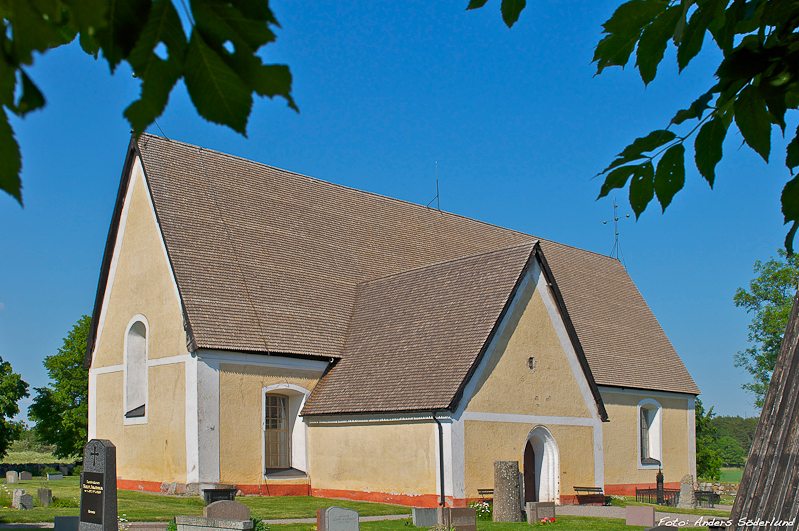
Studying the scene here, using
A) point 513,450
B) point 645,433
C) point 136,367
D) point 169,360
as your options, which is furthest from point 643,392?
point 136,367

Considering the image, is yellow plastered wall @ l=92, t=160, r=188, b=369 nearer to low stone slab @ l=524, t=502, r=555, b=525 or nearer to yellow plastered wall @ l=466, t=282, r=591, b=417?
yellow plastered wall @ l=466, t=282, r=591, b=417

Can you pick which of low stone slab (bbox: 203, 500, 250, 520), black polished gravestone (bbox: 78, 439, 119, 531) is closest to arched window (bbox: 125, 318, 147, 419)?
black polished gravestone (bbox: 78, 439, 119, 531)

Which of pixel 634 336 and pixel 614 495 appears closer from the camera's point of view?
pixel 614 495

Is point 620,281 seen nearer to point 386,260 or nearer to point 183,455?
point 386,260

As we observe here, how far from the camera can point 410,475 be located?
17938 mm

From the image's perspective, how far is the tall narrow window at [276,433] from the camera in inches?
804

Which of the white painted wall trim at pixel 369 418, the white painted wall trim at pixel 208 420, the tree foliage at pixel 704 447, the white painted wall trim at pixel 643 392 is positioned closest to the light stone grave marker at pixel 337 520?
the white painted wall trim at pixel 369 418

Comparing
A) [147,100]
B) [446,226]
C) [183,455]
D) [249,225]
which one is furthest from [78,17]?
[446,226]

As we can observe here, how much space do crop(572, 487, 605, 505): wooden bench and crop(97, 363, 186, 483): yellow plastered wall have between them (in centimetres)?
1084

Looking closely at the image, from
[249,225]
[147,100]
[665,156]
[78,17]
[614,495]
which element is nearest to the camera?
[78,17]

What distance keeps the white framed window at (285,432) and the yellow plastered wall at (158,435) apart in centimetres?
240

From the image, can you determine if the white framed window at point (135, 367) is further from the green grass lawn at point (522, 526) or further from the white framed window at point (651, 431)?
the white framed window at point (651, 431)

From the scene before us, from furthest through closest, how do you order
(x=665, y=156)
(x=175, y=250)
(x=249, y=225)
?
(x=249, y=225) < (x=175, y=250) < (x=665, y=156)

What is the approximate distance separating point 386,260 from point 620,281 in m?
13.7
